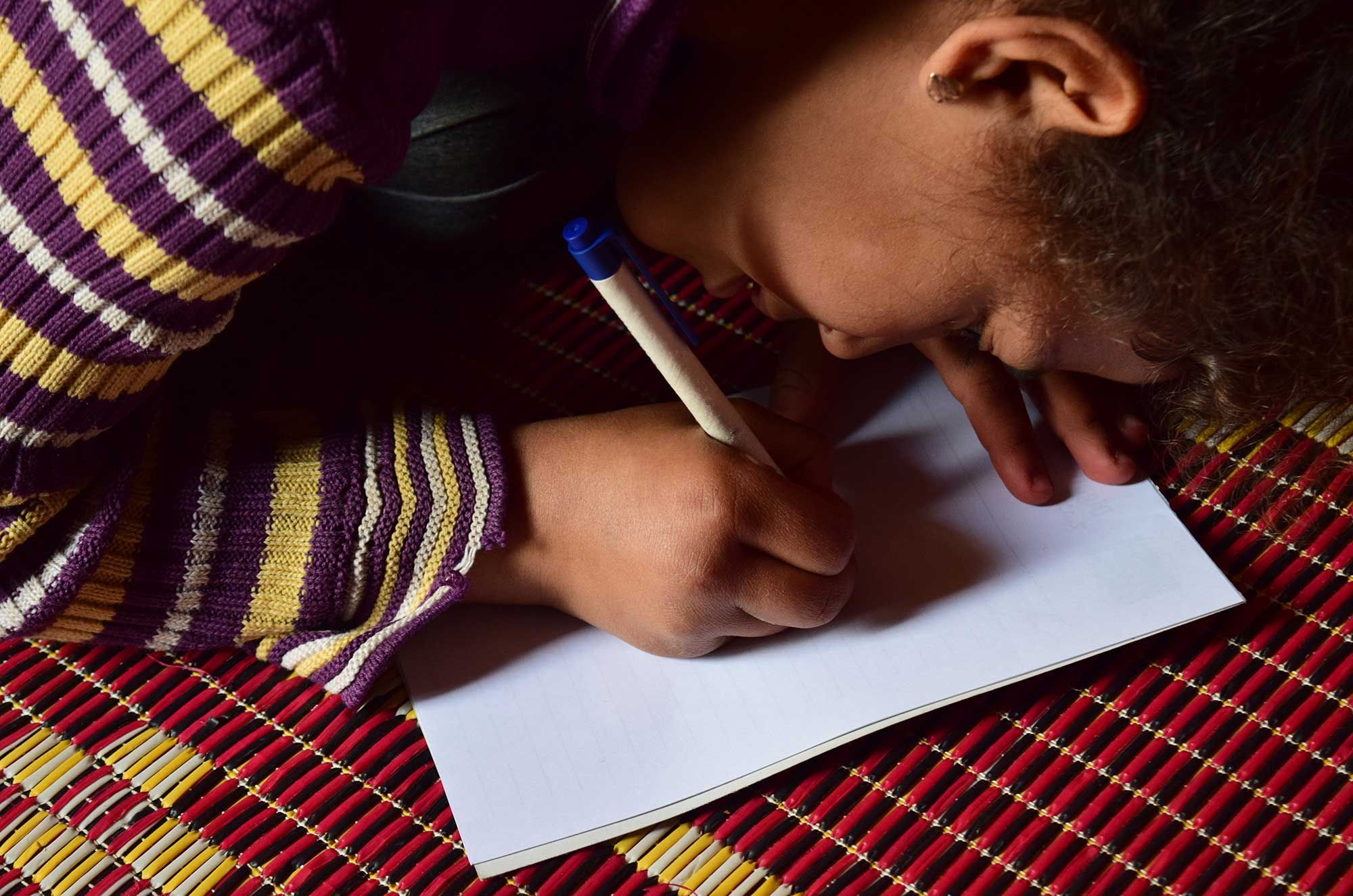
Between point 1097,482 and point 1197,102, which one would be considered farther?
point 1097,482

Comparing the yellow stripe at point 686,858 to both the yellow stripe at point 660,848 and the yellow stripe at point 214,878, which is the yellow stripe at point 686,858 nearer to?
the yellow stripe at point 660,848

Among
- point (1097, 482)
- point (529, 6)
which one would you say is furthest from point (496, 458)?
point (1097, 482)

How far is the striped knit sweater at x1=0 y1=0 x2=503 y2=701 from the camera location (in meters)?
0.45

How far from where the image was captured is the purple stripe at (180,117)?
0.45m

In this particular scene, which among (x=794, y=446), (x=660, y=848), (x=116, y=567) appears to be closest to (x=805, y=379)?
(x=794, y=446)

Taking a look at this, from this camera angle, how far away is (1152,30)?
17.2 inches

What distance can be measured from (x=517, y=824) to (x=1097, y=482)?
0.36m

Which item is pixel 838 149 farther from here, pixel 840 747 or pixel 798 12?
pixel 840 747

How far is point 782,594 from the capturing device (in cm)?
58

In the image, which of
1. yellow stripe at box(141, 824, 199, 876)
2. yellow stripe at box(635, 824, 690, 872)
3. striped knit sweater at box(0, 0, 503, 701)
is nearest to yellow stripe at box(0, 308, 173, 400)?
striped knit sweater at box(0, 0, 503, 701)

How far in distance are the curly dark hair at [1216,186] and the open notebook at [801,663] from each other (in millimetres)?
125

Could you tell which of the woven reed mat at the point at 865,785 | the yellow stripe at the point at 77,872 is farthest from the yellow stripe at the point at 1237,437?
the yellow stripe at the point at 77,872

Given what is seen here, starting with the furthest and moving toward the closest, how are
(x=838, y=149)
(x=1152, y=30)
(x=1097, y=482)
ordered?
(x=1097, y=482) → (x=838, y=149) → (x=1152, y=30)

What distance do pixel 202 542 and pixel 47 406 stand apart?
0.10 m
